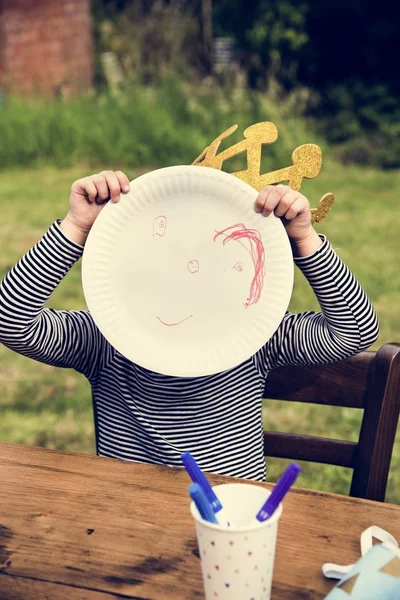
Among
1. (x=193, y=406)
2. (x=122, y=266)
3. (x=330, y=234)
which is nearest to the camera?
(x=122, y=266)

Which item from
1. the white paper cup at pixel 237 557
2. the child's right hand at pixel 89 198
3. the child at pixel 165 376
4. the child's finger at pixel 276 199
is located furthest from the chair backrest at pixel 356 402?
the white paper cup at pixel 237 557

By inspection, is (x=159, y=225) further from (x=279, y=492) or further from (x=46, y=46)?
(x=46, y=46)

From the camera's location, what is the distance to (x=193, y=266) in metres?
1.50

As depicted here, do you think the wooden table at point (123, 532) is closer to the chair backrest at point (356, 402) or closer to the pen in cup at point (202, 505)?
the pen in cup at point (202, 505)

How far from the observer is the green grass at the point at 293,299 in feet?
10.8

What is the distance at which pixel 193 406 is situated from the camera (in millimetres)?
1604

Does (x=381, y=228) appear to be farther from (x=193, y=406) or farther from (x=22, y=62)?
(x=22, y=62)

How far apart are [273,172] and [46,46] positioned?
971 centimetres

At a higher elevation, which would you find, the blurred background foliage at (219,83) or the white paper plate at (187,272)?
the white paper plate at (187,272)

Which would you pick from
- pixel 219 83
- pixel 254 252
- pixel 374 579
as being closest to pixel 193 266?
pixel 254 252

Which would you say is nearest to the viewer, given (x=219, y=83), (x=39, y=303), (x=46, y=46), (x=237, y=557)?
(x=237, y=557)

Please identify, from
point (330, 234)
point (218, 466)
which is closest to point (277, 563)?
point (218, 466)

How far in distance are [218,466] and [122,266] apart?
44 centimetres

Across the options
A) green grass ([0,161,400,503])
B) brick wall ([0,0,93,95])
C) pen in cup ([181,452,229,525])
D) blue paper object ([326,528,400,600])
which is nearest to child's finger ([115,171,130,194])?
pen in cup ([181,452,229,525])
